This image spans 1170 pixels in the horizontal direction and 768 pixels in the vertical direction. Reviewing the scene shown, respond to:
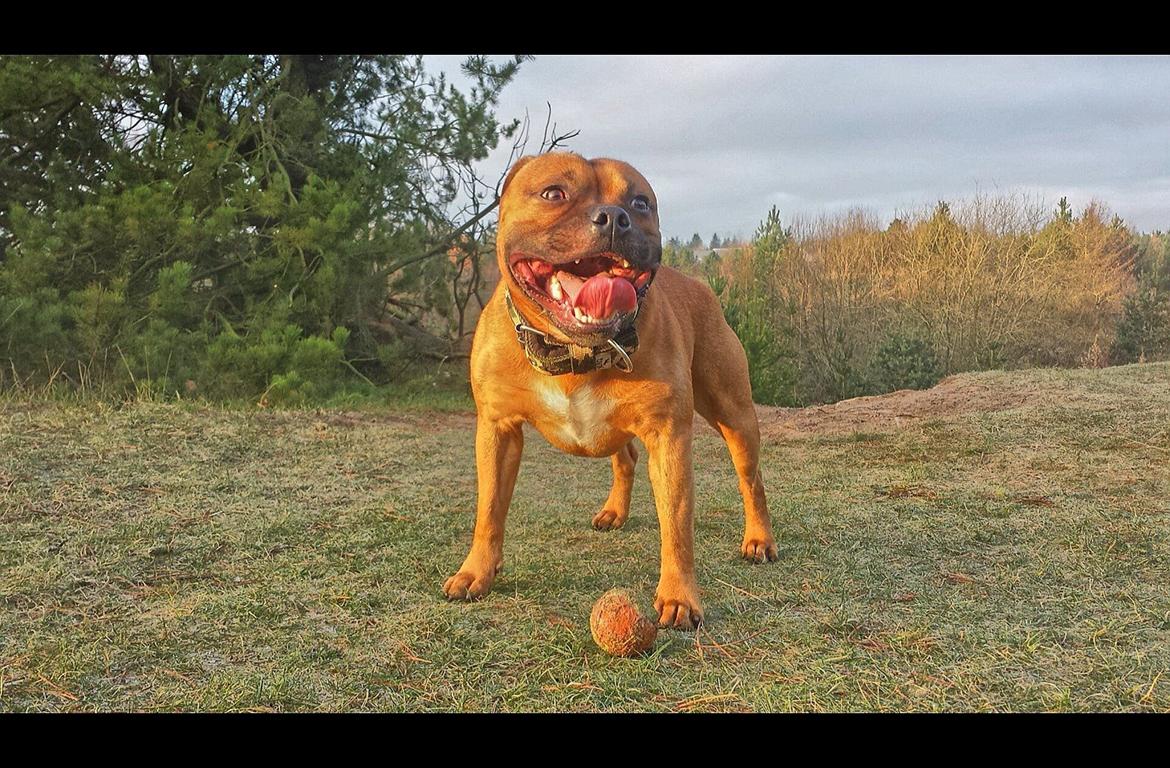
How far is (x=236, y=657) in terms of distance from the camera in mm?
2811

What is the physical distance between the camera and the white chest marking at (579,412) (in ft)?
10.1

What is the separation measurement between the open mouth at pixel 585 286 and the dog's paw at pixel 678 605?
1010 mm

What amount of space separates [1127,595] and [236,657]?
349cm

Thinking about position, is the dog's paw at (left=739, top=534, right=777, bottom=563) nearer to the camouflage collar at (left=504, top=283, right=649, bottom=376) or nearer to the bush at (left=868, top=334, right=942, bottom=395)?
the camouflage collar at (left=504, top=283, right=649, bottom=376)

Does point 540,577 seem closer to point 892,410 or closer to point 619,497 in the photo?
point 619,497

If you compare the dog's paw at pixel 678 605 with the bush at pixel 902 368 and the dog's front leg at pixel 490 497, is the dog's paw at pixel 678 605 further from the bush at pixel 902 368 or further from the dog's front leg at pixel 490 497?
the bush at pixel 902 368

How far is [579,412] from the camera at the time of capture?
10.2ft

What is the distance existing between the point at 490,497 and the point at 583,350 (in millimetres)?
811

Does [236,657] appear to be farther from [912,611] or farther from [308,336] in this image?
[308,336]

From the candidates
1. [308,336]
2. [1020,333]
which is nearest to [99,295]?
[308,336]

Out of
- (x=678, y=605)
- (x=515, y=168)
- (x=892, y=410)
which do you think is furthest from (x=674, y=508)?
(x=892, y=410)

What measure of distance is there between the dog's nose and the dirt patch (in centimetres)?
591

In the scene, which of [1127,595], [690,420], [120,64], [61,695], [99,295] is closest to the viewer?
[61,695]

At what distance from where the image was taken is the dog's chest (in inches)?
122
